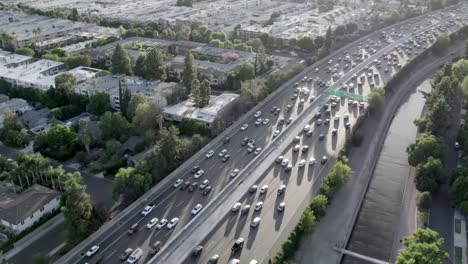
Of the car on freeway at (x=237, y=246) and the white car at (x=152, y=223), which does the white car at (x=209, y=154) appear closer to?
the white car at (x=152, y=223)

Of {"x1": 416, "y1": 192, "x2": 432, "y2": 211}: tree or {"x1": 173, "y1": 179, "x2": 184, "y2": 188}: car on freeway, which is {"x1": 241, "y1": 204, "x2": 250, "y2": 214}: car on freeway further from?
{"x1": 416, "y1": 192, "x2": 432, "y2": 211}: tree

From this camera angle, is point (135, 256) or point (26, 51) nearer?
point (135, 256)


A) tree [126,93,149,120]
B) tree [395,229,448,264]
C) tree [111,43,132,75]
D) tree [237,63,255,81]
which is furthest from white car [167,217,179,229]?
tree [111,43,132,75]

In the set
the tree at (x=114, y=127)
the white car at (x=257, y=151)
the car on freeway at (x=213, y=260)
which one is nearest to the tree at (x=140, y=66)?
the tree at (x=114, y=127)

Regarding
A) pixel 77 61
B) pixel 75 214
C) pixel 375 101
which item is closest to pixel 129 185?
pixel 75 214

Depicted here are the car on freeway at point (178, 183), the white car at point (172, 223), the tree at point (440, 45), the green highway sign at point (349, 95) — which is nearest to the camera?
the white car at point (172, 223)

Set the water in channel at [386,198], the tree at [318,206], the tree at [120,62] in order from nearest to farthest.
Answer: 1. the water in channel at [386,198]
2. the tree at [318,206]
3. the tree at [120,62]

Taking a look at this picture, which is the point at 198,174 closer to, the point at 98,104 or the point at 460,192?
the point at 98,104
